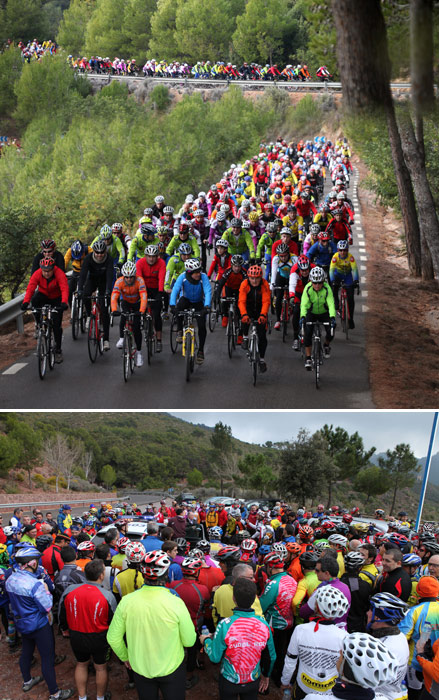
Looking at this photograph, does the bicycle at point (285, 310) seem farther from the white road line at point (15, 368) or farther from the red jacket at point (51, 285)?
the white road line at point (15, 368)

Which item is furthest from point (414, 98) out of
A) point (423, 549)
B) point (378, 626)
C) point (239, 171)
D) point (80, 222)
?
point (80, 222)

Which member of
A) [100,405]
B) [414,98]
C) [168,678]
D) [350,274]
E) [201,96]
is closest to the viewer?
[168,678]

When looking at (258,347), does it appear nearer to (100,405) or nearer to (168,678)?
(100,405)

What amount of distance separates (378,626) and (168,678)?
57.3 inches

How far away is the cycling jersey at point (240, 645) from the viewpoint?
4.63 metres

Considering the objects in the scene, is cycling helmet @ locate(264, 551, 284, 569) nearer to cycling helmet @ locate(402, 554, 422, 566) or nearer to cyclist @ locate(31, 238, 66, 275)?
cycling helmet @ locate(402, 554, 422, 566)

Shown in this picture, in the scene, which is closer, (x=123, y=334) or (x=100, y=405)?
(x=100, y=405)

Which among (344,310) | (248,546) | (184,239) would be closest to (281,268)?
(344,310)

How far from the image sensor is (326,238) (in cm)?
1478

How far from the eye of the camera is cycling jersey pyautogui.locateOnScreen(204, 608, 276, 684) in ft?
15.2

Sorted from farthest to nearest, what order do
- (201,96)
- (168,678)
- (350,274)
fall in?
1. (201,96)
2. (350,274)
3. (168,678)

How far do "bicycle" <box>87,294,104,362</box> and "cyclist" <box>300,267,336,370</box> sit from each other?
389 centimetres

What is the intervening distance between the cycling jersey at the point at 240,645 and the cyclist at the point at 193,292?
7992mm

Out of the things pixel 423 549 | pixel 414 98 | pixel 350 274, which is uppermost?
pixel 414 98
